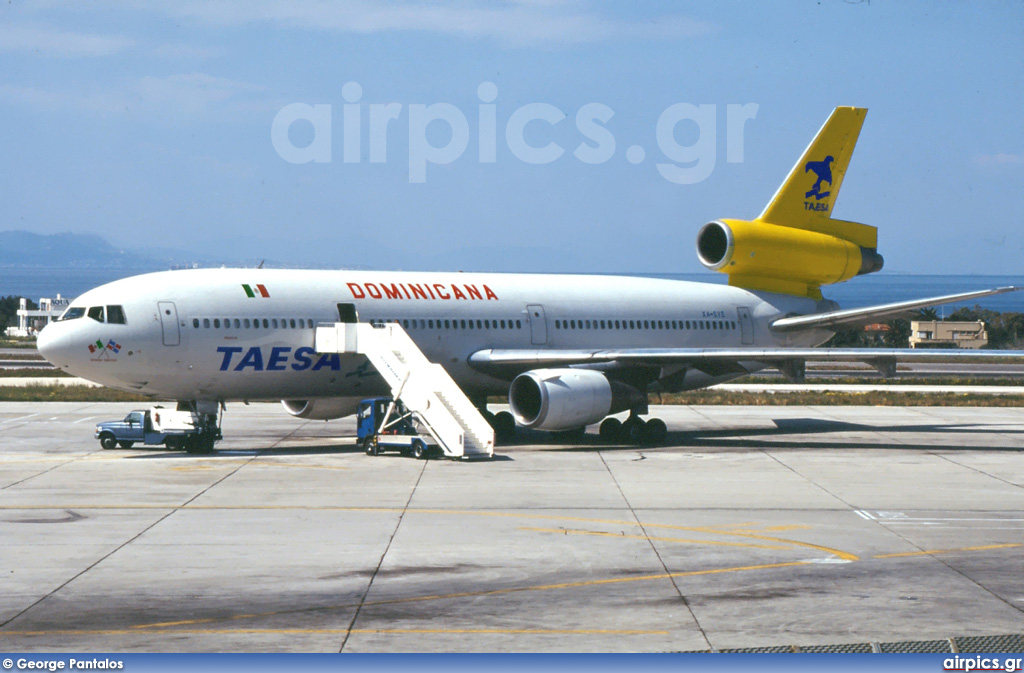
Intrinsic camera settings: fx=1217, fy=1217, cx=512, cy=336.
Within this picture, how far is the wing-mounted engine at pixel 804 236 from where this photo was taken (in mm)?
40625

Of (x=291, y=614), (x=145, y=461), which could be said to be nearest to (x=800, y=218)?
(x=145, y=461)

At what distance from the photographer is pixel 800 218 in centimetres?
4162

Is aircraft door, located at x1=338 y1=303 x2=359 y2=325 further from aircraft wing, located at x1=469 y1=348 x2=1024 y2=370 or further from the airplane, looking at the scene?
aircraft wing, located at x1=469 y1=348 x2=1024 y2=370

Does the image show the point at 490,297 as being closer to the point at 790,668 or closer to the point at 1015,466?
the point at 1015,466

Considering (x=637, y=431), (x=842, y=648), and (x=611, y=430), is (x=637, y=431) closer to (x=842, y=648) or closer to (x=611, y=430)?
(x=611, y=430)

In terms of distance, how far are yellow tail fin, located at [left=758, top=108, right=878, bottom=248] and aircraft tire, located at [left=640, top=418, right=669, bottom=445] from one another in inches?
413

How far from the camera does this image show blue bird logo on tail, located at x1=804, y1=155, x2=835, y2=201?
4178 cm

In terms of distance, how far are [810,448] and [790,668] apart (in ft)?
89.1

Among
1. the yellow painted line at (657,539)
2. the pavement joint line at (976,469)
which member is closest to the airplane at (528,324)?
the pavement joint line at (976,469)

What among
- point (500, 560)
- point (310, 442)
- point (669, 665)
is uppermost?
point (669, 665)

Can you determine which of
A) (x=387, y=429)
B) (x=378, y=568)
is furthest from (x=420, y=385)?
(x=378, y=568)

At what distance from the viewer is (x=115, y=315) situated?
1146 inches

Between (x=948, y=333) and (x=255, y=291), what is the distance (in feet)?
331

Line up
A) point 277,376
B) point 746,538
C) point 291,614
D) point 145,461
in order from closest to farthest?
point 291,614 < point 746,538 < point 145,461 < point 277,376
